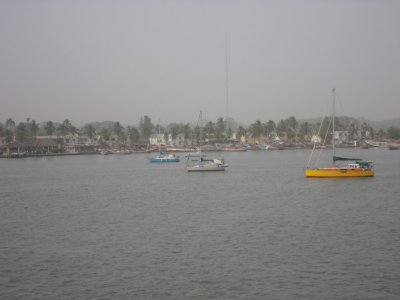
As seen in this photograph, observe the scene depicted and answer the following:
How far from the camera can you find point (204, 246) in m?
29.6

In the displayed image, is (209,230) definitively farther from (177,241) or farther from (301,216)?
(301,216)

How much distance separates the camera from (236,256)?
2728 cm

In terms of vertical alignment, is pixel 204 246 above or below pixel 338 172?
below

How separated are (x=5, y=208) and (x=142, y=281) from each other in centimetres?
2786

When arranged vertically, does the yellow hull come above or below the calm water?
above

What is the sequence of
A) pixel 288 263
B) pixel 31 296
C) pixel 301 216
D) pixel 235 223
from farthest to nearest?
pixel 301 216 < pixel 235 223 < pixel 288 263 < pixel 31 296

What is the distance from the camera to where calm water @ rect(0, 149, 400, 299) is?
2258 cm

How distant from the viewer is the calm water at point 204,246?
2258 cm

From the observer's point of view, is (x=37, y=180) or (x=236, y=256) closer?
(x=236, y=256)

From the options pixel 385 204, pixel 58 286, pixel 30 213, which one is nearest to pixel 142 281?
pixel 58 286

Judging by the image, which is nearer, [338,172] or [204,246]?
[204,246]

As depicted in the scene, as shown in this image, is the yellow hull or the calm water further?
the yellow hull

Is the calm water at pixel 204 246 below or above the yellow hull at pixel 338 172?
below

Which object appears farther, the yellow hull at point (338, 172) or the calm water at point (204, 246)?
the yellow hull at point (338, 172)
